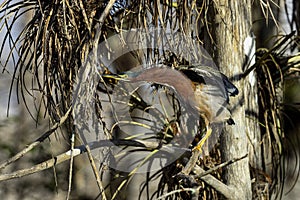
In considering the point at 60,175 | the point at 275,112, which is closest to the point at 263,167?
the point at 275,112

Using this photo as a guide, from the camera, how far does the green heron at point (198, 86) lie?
1.37 m

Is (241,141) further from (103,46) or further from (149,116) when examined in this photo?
(103,46)

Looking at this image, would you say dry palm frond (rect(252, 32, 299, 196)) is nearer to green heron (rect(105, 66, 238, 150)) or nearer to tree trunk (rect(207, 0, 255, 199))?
tree trunk (rect(207, 0, 255, 199))

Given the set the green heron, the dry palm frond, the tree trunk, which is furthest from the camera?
the dry palm frond

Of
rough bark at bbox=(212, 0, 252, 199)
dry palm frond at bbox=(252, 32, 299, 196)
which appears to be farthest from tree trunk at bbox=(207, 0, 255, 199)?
dry palm frond at bbox=(252, 32, 299, 196)

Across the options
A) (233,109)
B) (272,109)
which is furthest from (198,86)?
(272,109)

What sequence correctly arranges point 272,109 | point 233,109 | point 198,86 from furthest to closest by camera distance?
point 272,109 → point 233,109 → point 198,86

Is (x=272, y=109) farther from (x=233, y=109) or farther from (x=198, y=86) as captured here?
(x=198, y=86)

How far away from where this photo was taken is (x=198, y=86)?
4.64 feet

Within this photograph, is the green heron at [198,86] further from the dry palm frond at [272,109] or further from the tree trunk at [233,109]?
the dry palm frond at [272,109]

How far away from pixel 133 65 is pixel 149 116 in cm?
25

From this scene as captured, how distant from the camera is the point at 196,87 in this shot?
1.41 m

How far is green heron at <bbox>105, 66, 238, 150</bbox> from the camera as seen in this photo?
1.37 meters

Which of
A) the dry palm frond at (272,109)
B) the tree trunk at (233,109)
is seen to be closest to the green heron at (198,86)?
the tree trunk at (233,109)
